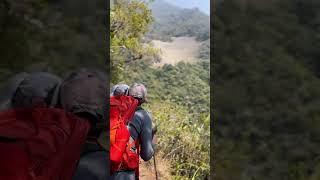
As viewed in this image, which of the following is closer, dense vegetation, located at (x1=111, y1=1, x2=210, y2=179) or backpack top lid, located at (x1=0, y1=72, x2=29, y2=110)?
backpack top lid, located at (x1=0, y1=72, x2=29, y2=110)

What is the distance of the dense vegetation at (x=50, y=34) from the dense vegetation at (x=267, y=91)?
2.52 ft

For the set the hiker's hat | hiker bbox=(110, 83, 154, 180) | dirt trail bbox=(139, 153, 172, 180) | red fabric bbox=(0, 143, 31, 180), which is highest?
the hiker's hat

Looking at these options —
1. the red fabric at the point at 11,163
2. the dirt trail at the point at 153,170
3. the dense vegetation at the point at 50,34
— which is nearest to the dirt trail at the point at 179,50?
the dirt trail at the point at 153,170

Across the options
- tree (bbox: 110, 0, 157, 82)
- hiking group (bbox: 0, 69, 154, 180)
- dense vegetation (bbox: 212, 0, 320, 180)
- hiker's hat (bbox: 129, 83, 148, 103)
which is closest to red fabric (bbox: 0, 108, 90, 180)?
hiking group (bbox: 0, 69, 154, 180)

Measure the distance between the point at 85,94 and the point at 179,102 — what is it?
251cm

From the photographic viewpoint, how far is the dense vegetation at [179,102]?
3203 millimetres

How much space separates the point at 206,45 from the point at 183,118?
1.96ft

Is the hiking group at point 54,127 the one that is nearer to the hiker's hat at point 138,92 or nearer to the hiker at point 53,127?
the hiker at point 53,127

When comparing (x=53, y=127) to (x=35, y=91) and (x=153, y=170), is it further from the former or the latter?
(x=153, y=170)

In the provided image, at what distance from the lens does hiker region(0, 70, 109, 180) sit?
2.54ft

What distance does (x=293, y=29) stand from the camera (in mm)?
2639

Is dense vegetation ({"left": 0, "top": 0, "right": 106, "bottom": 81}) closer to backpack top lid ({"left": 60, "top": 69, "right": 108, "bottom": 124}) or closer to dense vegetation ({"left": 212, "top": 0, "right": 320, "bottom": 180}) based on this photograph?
dense vegetation ({"left": 212, "top": 0, "right": 320, "bottom": 180})

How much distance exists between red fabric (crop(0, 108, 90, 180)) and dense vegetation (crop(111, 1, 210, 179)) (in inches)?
88.1

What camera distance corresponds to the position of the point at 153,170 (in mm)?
3244
